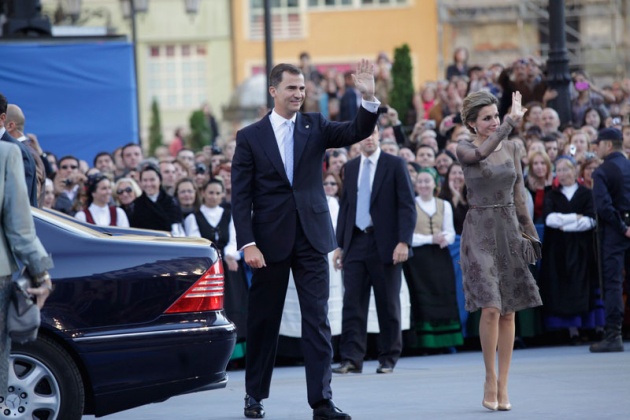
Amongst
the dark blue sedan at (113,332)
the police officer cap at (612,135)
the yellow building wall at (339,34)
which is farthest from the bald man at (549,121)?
the yellow building wall at (339,34)

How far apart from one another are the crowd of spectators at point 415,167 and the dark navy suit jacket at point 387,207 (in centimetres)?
57

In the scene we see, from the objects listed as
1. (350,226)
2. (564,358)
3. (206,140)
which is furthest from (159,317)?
(206,140)

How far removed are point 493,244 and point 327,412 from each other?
5.01 feet

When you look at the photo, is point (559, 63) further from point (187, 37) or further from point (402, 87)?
point (187, 37)

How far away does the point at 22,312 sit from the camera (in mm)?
6945

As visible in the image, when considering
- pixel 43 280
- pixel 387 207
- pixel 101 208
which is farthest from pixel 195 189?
pixel 43 280

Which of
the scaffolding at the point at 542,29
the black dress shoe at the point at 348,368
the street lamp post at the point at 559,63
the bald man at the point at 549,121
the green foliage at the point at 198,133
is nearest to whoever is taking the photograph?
the black dress shoe at the point at 348,368

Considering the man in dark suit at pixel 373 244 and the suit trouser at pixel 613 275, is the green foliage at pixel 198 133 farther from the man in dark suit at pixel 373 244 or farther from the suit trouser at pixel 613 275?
the man in dark suit at pixel 373 244

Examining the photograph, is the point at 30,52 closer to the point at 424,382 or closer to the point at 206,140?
the point at 424,382

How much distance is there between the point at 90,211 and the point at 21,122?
8.63 feet

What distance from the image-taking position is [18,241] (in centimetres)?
691

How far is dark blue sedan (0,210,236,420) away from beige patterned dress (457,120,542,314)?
6.15ft

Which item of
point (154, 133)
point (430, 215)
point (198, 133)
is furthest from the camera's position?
point (154, 133)

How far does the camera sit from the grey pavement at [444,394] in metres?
9.36
